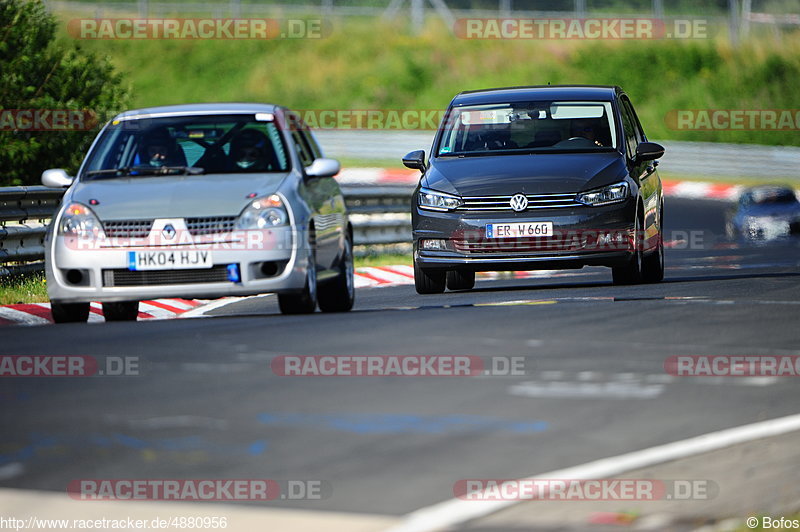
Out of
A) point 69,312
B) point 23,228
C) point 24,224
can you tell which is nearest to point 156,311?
point 23,228

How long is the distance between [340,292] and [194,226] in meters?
1.78

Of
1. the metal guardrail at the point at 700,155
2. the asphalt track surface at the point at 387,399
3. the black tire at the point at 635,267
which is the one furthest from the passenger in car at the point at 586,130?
the metal guardrail at the point at 700,155

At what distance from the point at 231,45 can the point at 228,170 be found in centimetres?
5070

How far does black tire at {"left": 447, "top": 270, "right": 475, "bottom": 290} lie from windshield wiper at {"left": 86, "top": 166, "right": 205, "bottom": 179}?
4157 mm

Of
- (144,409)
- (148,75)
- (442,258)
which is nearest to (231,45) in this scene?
(148,75)

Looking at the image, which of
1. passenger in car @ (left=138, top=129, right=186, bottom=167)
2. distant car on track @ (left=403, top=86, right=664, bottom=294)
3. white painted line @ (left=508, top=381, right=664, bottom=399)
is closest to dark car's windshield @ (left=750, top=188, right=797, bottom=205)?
distant car on track @ (left=403, top=86, right=664, bottom=294)

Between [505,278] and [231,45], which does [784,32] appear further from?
[505,278]

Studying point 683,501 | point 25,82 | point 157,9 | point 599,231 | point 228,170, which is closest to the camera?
point 683,501

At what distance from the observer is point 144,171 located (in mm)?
12562

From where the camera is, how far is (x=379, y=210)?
2298cm

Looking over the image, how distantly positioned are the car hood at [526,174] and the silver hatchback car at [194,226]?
1.96 m

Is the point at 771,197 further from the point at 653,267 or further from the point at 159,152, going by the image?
the point at 159,152

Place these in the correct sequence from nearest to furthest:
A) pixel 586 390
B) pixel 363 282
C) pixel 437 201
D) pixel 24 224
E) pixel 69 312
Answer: pixel 586 390 < pixel 69 312 < pixel 437 201 < pixel 24 224 < pixel 363 282

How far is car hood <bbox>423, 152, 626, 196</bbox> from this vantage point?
1426 cm
